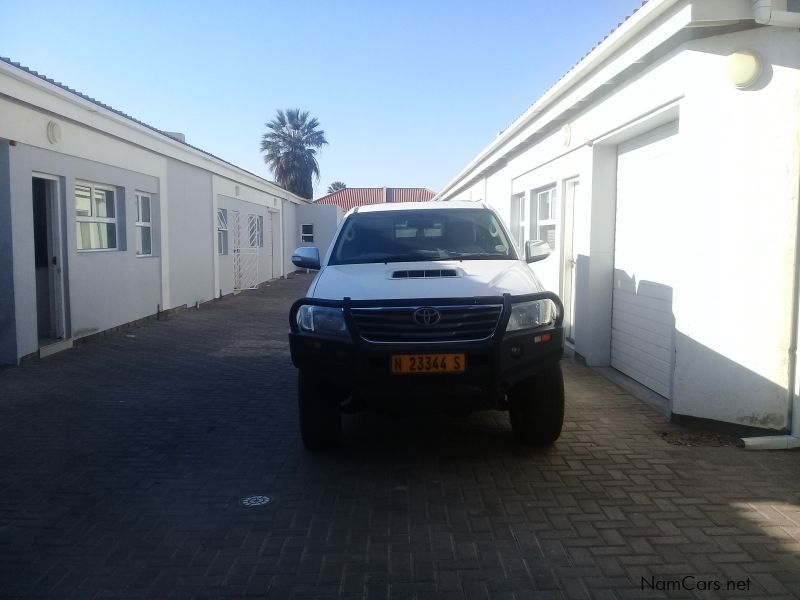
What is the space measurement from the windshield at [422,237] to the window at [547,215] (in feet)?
14.3

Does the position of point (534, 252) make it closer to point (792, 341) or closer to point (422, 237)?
point (422, 237)

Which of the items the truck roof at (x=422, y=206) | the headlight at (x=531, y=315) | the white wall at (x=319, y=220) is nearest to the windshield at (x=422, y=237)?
the truck roof at (x=422, y=206)

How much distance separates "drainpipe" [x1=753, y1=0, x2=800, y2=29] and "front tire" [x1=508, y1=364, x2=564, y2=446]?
2.96 metres

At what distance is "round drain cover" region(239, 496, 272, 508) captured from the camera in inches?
175

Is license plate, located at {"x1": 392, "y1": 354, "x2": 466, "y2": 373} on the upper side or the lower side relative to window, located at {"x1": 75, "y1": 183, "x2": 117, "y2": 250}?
lower

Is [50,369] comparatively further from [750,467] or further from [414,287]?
[750,467]

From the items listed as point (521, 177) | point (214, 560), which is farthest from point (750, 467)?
point (521, 177)

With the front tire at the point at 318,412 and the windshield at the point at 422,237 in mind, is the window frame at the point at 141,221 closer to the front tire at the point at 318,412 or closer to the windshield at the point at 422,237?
the windshield at the point at 422,237

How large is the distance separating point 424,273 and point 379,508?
1856 millimetres

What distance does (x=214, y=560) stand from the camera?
12.1ft

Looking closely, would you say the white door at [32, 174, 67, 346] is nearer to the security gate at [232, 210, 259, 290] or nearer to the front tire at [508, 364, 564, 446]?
the front tire at [508, 364, 564, 446]

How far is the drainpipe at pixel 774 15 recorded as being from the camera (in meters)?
5.00

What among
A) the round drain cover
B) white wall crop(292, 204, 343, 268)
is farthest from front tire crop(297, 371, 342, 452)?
white wall crop(292, 204, 343, 268)

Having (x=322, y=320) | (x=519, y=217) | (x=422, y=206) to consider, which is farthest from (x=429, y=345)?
(x=519, y=217)
